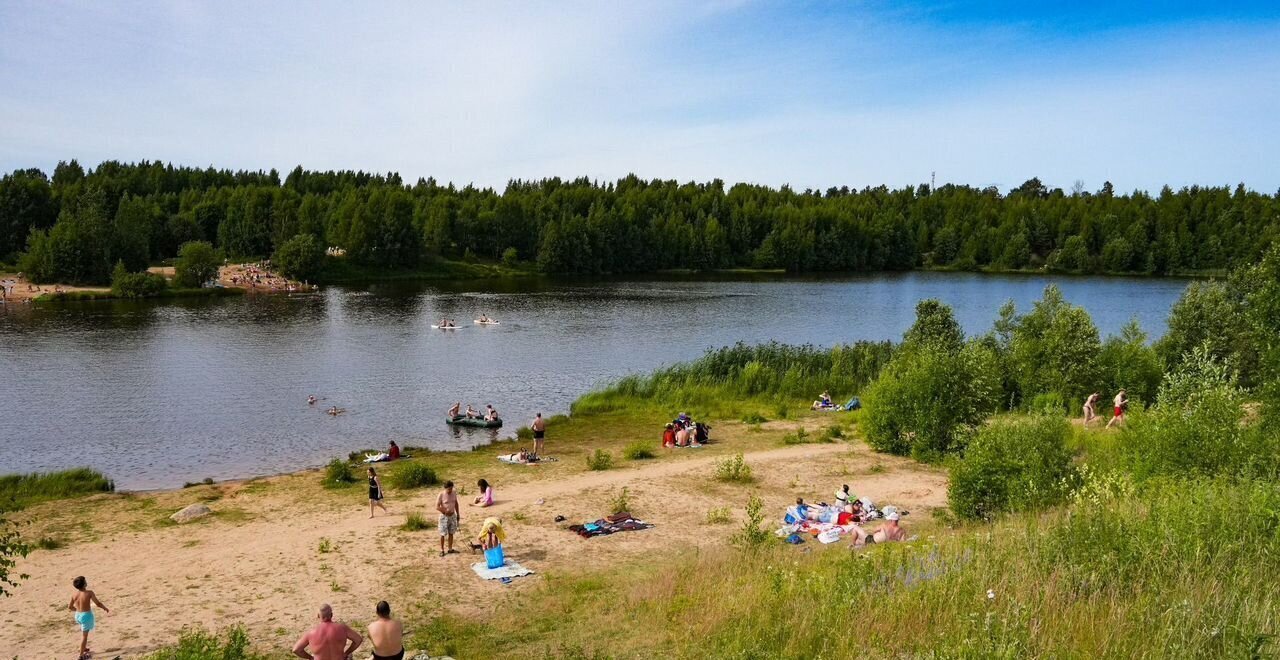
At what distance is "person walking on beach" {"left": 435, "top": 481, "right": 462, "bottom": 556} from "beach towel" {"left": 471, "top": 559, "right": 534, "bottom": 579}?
1.37 m

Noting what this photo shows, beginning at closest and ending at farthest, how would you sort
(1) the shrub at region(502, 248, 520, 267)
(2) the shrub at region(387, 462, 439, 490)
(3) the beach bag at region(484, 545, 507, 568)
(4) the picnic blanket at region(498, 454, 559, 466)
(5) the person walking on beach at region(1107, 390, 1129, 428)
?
1. (3) the beach bag at region(484, 545, 507, 568)
2. (2) the shrub at region(387, 462, 439, 490)
3. (4) the picnic blanket at region(498, 454, 559, 466)
4. (5) the person walking on beach at region(1107, 390, 1129, 428)
5. (1) the shrub at region(502, 248, 520, 267)

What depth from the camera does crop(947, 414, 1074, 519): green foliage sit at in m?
18.3

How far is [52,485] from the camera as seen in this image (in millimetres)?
27281

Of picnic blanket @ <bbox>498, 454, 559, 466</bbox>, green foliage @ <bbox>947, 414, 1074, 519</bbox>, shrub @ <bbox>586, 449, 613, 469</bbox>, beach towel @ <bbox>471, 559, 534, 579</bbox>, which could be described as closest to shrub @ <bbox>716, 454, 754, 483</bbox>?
shrub @ <bbox>586, 449, 613, 469</bbox>

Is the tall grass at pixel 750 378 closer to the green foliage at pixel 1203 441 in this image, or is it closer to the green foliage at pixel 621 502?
the green foliage at pixel 621 502

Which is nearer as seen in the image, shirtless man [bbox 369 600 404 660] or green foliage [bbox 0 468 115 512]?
shirtless man [bbox 369 600 404 660]

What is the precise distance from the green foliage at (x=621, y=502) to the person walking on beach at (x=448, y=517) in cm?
485

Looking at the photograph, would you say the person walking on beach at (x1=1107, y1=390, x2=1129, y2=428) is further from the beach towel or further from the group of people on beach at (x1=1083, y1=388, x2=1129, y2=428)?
the beach towel

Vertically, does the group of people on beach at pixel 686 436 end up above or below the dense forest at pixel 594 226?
below

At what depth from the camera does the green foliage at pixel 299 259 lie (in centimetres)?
10969

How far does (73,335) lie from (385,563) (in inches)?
2249

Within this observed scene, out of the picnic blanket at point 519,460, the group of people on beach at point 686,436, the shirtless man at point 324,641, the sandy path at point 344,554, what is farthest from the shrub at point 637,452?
the shirtless man at point 324,641

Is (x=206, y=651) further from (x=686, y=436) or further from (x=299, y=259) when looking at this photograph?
(x=299, y=259)

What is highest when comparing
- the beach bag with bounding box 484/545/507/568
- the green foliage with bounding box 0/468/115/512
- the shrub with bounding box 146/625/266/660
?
the shrub with bounding box 146/625/266/660
